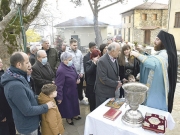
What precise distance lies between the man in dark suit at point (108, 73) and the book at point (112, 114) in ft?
1.87

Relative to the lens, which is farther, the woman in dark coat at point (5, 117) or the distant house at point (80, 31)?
the distant house at point (80, 31)

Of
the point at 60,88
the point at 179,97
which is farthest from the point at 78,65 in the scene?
the point at 179,97

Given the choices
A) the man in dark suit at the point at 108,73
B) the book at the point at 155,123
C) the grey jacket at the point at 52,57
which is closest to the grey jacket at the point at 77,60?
the grey jacket at the point at 52,57

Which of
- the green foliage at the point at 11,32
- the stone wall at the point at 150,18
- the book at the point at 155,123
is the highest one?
the stone wall at the point at 150,18

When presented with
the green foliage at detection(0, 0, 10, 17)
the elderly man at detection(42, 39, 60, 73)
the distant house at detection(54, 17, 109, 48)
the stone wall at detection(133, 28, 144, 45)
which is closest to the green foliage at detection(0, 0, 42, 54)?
the green foliage at detection(0, 0, 10, 17)

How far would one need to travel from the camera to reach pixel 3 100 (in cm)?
213

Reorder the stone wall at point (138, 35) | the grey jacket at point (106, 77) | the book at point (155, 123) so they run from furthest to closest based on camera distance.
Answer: the stone wall at point (138, 35) < the grey jacket at point (106, 77) < the book at point (155, 123)

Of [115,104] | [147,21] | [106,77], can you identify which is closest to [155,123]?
[115,104]

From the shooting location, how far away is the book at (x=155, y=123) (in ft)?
5.04

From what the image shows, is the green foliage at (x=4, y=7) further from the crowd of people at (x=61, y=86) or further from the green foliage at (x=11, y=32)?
the crowd of people at (x=61, y=86)

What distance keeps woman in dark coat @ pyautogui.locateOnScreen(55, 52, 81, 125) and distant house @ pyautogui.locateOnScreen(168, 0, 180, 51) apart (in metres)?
12.1

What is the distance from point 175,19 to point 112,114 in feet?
43.8

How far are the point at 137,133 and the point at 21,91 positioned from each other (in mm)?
1364

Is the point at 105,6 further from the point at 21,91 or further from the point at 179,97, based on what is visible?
the point at 21,91
